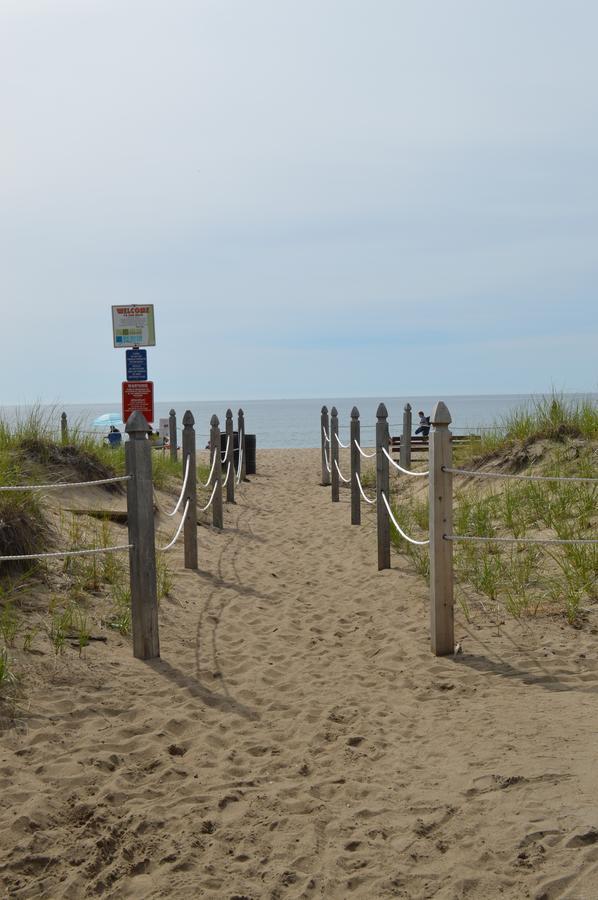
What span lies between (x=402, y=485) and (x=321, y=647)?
9076mm

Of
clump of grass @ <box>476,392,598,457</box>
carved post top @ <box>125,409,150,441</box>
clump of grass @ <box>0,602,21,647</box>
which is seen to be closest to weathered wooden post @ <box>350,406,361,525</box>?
clump of grass @ <box>476,392,598,457</box>

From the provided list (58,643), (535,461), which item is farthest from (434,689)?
(535,461)

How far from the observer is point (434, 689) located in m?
4.89

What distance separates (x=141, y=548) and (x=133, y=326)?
6556 mm

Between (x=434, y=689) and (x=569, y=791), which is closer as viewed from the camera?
(x=569, y=791)

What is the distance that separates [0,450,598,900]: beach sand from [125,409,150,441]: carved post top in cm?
144

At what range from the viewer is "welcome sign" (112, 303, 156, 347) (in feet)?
36.9

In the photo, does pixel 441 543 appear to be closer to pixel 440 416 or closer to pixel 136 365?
pixel 440 416

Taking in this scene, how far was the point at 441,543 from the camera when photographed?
17.9ft

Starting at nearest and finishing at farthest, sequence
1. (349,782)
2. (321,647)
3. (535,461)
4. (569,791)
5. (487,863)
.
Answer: (487,863)
(569,791)
(349,782)
(321,647)
(535,461)

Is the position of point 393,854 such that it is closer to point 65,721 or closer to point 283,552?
point 65,721

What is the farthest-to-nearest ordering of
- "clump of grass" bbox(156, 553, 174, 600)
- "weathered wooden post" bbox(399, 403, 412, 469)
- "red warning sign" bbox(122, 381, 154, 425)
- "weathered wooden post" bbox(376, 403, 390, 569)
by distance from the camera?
"weathered wooden post" bbox(399, 403, 412, 469), "red warning sign" bbox(122, 381, 154, 425), "weathered wooden post" bbox(376, 403, 390, 569), "clump of grass" bbox(156, 553, 174, 600)

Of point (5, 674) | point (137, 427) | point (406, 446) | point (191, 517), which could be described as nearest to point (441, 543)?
point (137, 427)

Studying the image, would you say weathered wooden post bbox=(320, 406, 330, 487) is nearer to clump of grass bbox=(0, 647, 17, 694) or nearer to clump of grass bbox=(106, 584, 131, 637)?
clump of grass bbox=(106, 584, 131, 637)
